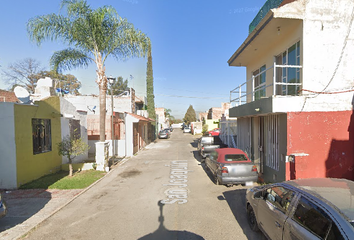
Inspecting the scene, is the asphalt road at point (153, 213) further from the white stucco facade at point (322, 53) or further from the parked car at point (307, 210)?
the white stucco facade at point (322, 53)

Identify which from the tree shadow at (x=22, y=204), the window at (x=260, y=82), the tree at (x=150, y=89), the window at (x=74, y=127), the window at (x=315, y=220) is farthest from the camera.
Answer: the tree at (x=150, y=89)

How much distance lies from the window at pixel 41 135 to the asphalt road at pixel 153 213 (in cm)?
334

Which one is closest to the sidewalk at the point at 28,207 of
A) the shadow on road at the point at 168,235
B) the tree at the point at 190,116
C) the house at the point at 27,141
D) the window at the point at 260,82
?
the house at the point at 27,141

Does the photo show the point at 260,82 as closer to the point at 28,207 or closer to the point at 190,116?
the point at 28,207

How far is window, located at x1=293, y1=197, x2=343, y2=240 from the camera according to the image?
7.90ft

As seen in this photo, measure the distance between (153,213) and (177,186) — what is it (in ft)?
8.60

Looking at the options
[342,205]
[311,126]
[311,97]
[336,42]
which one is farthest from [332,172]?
[342,205]

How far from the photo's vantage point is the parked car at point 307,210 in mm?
2428

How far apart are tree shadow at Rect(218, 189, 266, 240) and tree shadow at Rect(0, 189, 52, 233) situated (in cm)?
547

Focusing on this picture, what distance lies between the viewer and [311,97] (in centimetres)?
688

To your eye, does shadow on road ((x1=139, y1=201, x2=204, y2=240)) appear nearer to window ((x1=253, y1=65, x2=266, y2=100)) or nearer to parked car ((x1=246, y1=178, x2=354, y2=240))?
parked car ((x1=246, y1=178, x2=354, y2=240))

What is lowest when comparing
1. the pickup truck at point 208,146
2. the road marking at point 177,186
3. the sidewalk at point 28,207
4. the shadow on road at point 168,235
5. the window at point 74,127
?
the road marking at point 177,186

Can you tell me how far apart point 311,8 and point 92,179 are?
1089 centimetres

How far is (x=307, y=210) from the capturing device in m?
2.87
